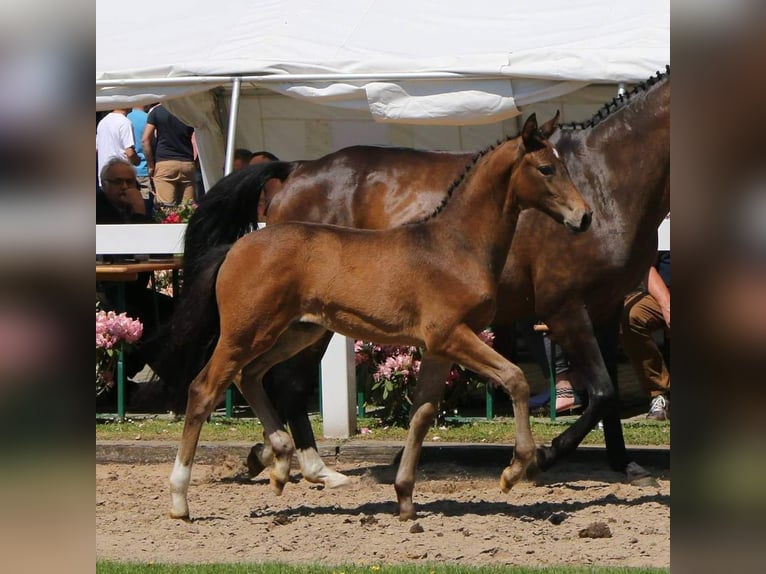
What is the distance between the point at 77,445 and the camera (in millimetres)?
1304

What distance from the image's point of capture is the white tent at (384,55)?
895cm

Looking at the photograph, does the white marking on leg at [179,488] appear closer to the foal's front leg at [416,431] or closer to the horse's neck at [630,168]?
the foal's front leg at [416,431]

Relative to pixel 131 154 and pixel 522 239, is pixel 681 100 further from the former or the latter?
pixel 131 154

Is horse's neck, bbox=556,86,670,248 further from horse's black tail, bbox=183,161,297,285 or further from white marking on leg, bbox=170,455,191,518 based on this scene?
white marking on leg, bbox=170,455,191,518

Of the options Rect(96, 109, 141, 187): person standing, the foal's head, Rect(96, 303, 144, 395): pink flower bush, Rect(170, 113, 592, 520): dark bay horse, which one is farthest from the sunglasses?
the foal's head

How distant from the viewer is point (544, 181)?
216 inches

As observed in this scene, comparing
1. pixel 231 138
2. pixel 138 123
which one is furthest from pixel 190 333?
pixel 138 123

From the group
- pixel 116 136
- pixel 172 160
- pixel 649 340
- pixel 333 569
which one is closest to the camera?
pixel 333 569

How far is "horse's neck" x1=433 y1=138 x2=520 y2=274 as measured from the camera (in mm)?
5621

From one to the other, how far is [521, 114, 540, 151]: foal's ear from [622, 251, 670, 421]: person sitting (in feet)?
10.6

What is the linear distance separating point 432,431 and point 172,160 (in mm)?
5104

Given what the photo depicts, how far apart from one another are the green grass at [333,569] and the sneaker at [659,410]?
432 centimetres

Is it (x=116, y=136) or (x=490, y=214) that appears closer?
(x=490, y=214)

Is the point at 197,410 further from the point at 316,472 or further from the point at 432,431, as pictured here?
the point at 432,431
